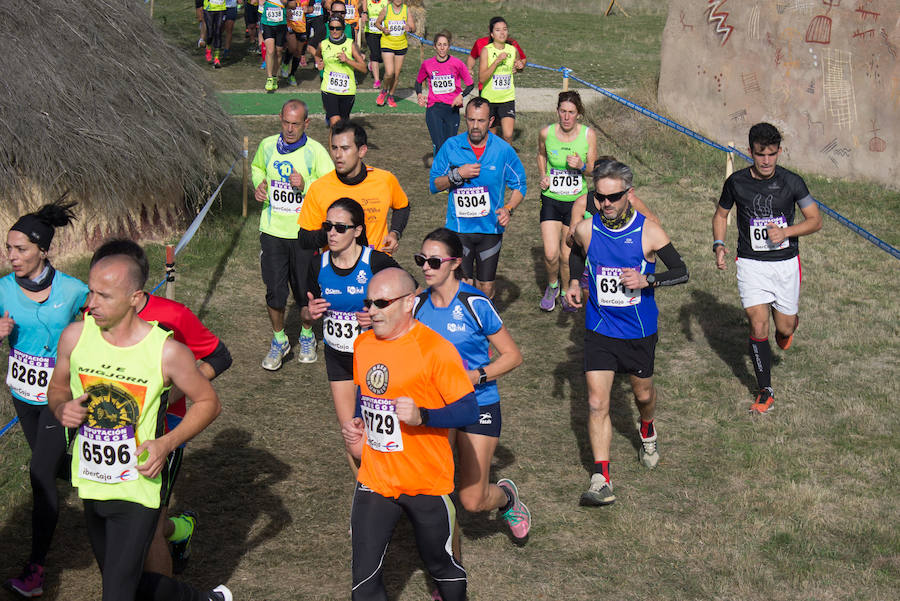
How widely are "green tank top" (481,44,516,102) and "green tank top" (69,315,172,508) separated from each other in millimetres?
10085

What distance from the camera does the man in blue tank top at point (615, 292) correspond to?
663cm

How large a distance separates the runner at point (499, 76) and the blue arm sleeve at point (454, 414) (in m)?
9.42

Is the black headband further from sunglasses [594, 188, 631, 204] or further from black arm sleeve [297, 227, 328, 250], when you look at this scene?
sunglasses [594, 188, 631, 204]

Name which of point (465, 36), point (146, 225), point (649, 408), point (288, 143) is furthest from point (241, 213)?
point (465, 36)

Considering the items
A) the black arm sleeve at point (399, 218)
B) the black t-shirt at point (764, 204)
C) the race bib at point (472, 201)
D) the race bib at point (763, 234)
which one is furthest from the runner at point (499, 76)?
the black arm sleeve at point (399, 218)

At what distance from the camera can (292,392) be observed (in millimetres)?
8766

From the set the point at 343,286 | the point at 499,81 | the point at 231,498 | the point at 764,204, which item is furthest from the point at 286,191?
the point at 499,81

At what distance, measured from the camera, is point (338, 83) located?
1454 centimetres

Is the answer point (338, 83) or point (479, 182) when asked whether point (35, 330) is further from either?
point (338, 83)

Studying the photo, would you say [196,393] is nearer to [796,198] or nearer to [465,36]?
[796,198]

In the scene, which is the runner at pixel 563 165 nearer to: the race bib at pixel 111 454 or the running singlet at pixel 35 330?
the running singlet at pixel 35 330

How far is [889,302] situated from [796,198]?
3.42 meters

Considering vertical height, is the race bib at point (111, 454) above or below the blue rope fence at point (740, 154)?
above

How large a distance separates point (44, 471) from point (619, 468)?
3998 mm
